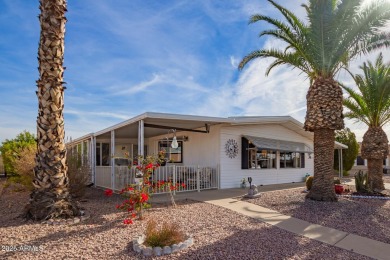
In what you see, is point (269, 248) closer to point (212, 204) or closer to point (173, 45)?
point (212, 204)

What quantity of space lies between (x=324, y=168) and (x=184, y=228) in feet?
19.6

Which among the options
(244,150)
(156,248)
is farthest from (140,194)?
(244,150)

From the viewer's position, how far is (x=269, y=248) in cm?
514

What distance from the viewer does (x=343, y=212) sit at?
8.34 metres

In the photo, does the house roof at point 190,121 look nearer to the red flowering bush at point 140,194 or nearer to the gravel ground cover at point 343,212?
the red flowering bush at point 140,194

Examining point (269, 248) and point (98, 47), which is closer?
point (269, 248)

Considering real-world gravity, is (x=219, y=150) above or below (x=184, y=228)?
above

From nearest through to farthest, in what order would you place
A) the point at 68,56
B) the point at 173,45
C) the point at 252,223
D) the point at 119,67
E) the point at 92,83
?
the point at 252,223, the point at 68,56, the point at 173,45, the point at 119,67, the point at 92,83

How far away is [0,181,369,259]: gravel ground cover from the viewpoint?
4645 millimetres

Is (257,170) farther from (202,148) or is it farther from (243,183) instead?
(202,148)

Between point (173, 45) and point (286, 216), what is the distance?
7440 mm

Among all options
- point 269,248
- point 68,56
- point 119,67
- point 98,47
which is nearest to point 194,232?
point 269,248

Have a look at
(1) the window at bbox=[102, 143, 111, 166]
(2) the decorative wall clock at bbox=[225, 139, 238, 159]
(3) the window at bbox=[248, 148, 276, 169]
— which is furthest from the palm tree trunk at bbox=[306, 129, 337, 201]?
(1) the window at bbox=[102, 143, 111, 166]

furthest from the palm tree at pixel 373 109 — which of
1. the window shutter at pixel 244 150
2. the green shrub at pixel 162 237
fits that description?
the green shrub at pixel 162 237
